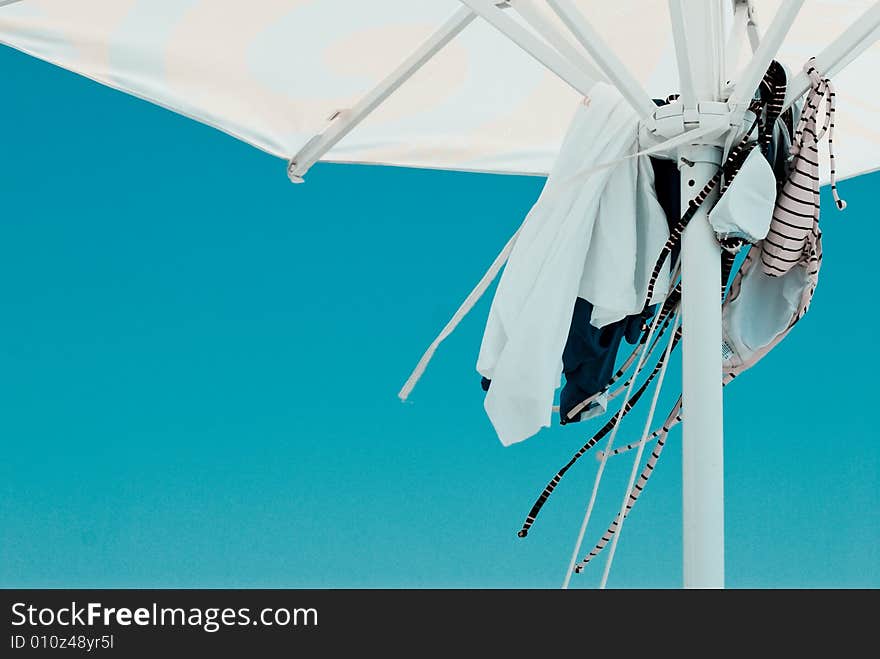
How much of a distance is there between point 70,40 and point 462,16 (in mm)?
752

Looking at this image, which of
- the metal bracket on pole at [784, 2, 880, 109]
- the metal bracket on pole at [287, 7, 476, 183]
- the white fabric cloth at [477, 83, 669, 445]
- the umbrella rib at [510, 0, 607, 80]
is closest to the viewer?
the metal bracket on pole at [784, 2, 880, 109]

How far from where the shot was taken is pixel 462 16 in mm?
2148

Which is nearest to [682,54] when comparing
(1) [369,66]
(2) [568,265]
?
(2) [568,265]

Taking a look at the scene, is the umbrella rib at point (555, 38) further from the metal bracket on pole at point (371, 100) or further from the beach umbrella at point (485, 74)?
the metal bracket on pole at point (371, 100)

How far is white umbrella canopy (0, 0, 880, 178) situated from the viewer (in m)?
2.22

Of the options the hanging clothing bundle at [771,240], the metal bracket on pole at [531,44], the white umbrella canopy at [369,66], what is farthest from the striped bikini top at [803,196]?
the white umbrella canopy at [369,66]

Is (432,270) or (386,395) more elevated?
(432,270)

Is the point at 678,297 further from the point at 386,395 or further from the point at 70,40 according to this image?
the point at 386,395

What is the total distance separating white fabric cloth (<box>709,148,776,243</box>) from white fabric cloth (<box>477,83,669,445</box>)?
6.7 inches

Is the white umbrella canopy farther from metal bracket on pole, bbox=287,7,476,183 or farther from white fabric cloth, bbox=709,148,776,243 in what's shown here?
white fabric cloth, bbox=709,148,776,243

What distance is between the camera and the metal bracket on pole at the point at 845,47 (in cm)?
153

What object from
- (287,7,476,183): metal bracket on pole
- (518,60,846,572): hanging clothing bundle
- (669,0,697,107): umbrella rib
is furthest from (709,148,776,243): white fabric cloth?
(287,7,476,183): metal bracket on pole
